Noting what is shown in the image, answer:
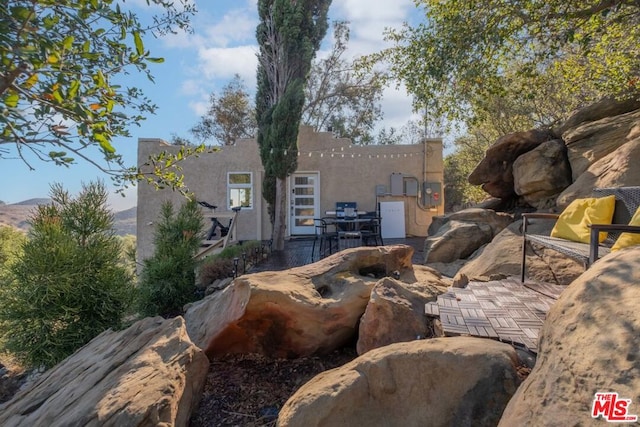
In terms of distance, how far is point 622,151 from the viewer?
15.1ft

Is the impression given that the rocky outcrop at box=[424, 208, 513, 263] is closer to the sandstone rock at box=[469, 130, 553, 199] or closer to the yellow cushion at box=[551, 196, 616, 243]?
the sandstone rock at box=[469, 130, 553, 199]

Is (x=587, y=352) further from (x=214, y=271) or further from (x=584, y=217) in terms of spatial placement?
(x=214, y=271)

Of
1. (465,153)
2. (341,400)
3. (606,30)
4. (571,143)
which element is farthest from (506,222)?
(465,153)

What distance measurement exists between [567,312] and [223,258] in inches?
239

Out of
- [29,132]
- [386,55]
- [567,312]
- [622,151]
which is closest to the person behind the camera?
[567,312]

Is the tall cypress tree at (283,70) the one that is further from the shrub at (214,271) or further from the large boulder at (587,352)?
the large boulder at (587,352)

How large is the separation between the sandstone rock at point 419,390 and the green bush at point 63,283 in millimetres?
3288

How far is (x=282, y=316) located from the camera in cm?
293

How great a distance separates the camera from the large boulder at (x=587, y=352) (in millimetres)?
1043

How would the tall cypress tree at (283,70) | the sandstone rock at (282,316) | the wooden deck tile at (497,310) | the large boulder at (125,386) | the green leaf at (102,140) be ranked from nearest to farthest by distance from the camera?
the green leaf at (102,140), the large boulder at (125,386), the wooden deck tile at (497,310), the sandstone rock at (282,316), the tall cypress tree at (283,70)

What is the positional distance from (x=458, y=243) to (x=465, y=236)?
203 mm

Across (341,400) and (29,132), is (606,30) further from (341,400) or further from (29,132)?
(29,132)

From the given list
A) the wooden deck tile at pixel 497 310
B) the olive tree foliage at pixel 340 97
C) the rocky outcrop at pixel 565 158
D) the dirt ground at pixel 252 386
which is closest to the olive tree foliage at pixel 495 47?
the rocky outcrop at pixel 565 158

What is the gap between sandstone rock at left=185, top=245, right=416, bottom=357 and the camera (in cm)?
290
